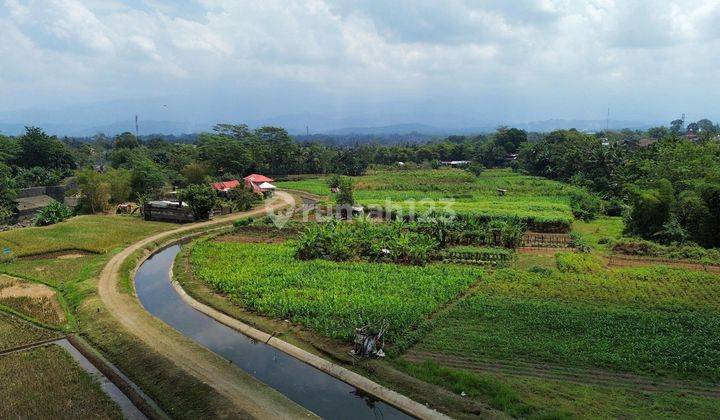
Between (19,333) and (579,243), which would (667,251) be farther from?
(19,333)

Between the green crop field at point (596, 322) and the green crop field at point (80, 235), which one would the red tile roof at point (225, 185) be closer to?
the green crop field at point (80, 235)

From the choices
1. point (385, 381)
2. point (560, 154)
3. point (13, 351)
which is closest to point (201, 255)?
point (13, 351)

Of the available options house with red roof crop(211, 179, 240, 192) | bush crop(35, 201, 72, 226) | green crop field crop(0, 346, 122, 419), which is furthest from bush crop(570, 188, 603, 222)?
bush crop(35, 201, 72, 226)

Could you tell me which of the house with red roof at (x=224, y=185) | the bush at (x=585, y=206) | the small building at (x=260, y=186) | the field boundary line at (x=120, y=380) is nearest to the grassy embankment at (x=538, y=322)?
the field boundary line at (x=120, y=380)

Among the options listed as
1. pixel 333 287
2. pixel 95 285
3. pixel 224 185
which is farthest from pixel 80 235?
pixel 333 287

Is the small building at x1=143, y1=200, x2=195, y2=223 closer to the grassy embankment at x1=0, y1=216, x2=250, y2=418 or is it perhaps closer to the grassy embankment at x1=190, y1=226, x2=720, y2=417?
the grassy embankment at x1=0, y1=216, x2=250, y2=418

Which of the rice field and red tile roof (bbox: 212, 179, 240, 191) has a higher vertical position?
red tile roof (bbox: 212, 179, 240, 191)
